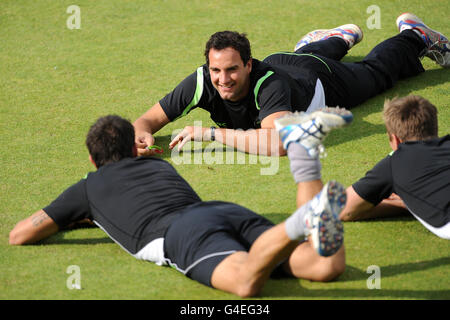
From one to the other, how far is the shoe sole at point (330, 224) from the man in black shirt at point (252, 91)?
2110mm

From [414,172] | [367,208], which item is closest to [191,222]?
[367,208]

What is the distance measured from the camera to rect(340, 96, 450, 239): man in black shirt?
12.4 ft

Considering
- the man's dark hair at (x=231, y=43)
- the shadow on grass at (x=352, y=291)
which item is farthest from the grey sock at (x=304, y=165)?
the man's dark hair at (x=231, y=43)

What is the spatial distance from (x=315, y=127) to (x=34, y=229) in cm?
183

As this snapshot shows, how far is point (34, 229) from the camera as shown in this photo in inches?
157

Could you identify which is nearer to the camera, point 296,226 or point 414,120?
point 296,226

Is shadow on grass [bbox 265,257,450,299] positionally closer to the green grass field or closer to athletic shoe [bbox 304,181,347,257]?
the green grass field

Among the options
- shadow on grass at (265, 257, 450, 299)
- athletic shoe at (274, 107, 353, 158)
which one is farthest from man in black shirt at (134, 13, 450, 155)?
shadow on grass at (265, 257, 450, 299)

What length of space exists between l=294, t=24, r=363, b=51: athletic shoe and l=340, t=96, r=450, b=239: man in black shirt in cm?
309

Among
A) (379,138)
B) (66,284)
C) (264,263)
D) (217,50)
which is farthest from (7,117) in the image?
(264,263)

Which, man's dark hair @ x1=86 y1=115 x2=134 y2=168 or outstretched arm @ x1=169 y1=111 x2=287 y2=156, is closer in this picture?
man's dark hair @ x1=86 y1=115 x2=134 y2=168

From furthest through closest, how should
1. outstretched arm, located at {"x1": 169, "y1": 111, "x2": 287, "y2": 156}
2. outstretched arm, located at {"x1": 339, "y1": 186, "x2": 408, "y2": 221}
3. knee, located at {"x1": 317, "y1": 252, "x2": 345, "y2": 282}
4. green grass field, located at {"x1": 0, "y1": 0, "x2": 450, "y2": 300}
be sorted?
outstretched arm, located at {"x1": 169, "y1": 111, "x2": 287, "y2": 156}
outstretched arm, located at {"x1": 339, "y1": 186, "x2": 408, "y2": 221}
green grass field, located at {"x1": 0, "y1": 0, "x2": 450, "y2": 300}
knee, located at {"x1": 317, "y1": 252, "x2": 345, "y2": 282}

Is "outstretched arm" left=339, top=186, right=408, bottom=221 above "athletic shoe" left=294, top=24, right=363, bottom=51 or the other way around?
the other way around

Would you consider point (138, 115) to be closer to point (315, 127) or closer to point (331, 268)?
point (315, 127)
